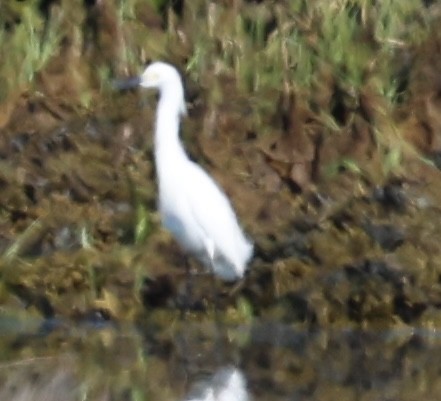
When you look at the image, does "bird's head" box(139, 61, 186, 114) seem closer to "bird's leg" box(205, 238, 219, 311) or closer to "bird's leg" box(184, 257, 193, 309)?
"bird's leg" box(205, 238, 219, 311)

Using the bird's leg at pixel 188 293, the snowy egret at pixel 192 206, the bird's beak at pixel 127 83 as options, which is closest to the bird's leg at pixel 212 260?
the snowy egret at pixel 192 206

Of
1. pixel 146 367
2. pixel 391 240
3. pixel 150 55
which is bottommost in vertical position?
pixel 150 55

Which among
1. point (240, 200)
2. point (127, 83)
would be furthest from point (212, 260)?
point (127, 83)

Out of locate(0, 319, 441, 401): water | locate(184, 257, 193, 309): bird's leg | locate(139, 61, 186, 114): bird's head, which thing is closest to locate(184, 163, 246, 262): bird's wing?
locate(184, 257, 193, 309): bird's leg

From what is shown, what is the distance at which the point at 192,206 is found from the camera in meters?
11.0

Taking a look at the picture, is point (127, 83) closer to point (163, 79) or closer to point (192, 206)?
point (163, 79)

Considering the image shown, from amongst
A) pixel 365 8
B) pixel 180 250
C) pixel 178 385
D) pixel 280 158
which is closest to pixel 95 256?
pixel 180 250

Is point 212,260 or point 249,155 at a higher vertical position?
point 249,155

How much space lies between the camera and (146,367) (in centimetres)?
843

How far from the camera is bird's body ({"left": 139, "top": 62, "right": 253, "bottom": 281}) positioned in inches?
415

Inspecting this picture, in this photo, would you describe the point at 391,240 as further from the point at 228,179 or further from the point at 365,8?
the point at 365,8

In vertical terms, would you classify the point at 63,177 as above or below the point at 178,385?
below

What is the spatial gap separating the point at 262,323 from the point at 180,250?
0.78 metres

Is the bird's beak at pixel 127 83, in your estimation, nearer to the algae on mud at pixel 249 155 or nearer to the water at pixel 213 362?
the algae on mud at pixel 249 155
